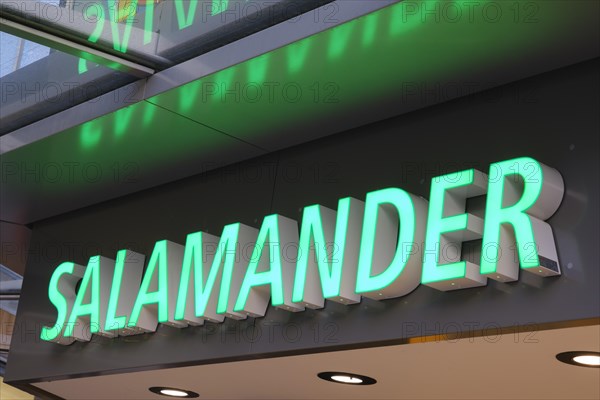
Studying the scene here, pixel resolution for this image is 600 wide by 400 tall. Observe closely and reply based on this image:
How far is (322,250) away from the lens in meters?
3.96

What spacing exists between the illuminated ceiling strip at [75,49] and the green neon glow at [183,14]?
27 cm

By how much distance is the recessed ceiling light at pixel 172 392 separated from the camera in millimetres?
5344

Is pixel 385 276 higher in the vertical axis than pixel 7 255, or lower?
lower

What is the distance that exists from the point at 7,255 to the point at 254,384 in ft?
9.21

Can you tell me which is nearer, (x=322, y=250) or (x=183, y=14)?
(x=322, y=250)

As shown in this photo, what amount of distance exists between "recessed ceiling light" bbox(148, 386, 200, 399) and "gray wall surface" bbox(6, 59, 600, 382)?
1.43 ft

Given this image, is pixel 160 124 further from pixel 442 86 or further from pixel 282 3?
pixel 442 86

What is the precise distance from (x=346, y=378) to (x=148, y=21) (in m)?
1.89

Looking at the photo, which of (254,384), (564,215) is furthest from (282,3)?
(254,384)

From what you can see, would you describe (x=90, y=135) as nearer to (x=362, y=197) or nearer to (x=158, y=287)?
(x=158, y=287)

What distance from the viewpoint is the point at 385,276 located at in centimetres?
369

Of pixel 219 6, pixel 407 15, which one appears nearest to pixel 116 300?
pixel 219 6

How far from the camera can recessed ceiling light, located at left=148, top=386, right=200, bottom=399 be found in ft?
17.5

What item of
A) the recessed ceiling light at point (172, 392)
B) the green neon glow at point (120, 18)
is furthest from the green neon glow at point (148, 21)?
the recessed ceiling light at point (172, 392)
